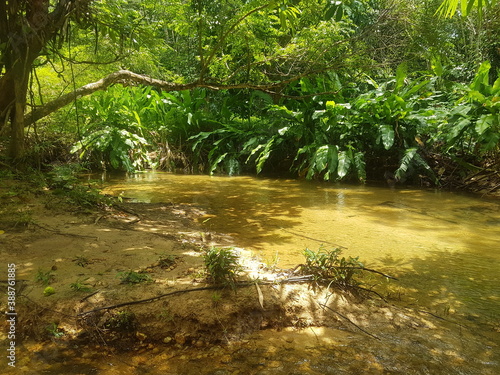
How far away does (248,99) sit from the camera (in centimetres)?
947

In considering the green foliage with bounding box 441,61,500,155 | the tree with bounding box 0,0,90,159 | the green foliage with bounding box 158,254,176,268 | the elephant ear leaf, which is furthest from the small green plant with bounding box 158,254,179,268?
the green foliage with bounding box 441,61,500,155

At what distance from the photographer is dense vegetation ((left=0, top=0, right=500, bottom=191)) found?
424cm

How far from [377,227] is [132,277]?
2.72 meters

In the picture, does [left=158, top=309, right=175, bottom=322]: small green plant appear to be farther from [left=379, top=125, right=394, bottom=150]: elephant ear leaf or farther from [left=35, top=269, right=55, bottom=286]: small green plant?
[left=379, top=125, right=394, bottom=150]: elephant ear leaf

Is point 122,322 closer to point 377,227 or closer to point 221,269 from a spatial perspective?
point 221,269

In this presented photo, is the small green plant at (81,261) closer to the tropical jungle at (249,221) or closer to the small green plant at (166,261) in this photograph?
the tropical jungle at (249,221)

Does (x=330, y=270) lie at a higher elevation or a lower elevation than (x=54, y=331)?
higher

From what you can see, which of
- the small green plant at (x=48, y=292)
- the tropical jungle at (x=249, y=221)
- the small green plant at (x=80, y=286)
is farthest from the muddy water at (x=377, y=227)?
the small green plant at (x=48, y=292)

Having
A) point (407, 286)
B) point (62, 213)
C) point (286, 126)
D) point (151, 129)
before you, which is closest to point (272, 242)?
point (407, 286)

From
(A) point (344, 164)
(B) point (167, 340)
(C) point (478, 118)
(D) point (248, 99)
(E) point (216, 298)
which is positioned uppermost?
(D) point (248, 99)

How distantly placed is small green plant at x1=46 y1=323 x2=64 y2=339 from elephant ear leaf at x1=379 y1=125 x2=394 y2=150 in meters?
5.64

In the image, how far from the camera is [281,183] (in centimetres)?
710

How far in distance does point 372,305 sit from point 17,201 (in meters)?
3.09

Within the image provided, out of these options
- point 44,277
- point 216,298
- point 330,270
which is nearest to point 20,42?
point 44,277
